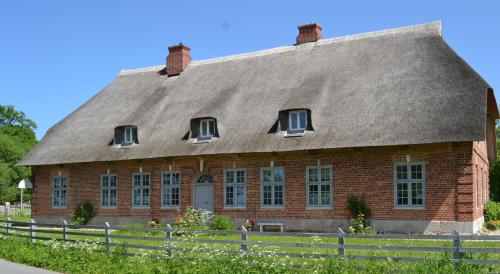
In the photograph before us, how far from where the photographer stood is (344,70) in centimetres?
2464

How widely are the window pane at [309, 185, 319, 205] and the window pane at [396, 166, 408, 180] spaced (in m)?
3.11

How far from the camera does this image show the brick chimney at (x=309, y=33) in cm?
2806

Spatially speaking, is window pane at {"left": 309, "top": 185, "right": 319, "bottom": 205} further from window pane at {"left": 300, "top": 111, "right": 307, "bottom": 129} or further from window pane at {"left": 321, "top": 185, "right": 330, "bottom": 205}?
window pane at {"left": 300, "top": 111, "right": 307, "bottom": 129}

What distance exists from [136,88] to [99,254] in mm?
18196

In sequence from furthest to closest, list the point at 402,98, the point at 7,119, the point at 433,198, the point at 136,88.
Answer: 1. the point at 7,119
2. the point at 136,88
3. the point at 402,98
4. the point at 433,198

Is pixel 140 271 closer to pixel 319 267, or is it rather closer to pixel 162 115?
pixel 319 267

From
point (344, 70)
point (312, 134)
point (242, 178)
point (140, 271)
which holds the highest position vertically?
point (344, 70)

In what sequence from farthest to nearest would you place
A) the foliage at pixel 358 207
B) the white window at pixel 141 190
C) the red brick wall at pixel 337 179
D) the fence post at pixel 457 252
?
the white window at pixel 141 190 < the foliage at pixel 358 207 < the red brick wall at pixel 337 179 < the fence post at pixel 457 252

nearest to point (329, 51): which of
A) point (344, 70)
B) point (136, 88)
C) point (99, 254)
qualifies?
point (344, 70)

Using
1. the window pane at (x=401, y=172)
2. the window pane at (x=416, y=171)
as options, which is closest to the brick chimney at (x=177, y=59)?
the window pane at (x=401, y=172)

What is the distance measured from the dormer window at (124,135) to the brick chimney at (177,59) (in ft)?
17.4

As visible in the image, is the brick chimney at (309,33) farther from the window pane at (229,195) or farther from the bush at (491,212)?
the bush at (491,212)

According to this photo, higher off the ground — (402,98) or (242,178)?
(402,98)

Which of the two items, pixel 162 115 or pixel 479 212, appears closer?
pixel 479 212
